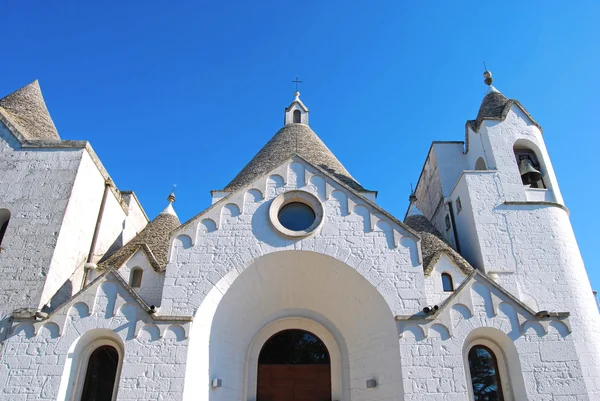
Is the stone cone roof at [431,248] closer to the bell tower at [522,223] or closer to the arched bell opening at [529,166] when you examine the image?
the bell tower at [522,223]

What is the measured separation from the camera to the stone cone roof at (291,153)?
1517 centimetres

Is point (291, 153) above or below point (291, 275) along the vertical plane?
above

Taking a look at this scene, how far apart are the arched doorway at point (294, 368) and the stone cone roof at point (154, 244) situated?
3.96 meters

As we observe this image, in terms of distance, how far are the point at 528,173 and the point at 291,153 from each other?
832cm

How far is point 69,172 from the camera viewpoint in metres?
11.5

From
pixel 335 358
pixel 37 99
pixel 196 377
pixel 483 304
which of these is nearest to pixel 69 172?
pixel 37 99

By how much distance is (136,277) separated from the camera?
11.6 meters

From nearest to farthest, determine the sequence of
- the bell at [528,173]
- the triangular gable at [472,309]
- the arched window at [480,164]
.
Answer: the triangular gable at [472,309]
the bell at [528,173]
the arched window at [480,164]

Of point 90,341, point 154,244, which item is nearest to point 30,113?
point 154,244

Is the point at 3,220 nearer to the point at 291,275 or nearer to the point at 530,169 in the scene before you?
the point at 291,275

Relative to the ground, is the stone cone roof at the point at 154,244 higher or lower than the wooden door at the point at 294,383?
higher

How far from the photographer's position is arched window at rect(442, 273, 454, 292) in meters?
11.4

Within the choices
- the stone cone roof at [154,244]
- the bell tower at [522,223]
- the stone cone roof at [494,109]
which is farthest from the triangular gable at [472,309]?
the stone cone roof at [494,109]

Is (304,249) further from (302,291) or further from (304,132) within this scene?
(304,132)
